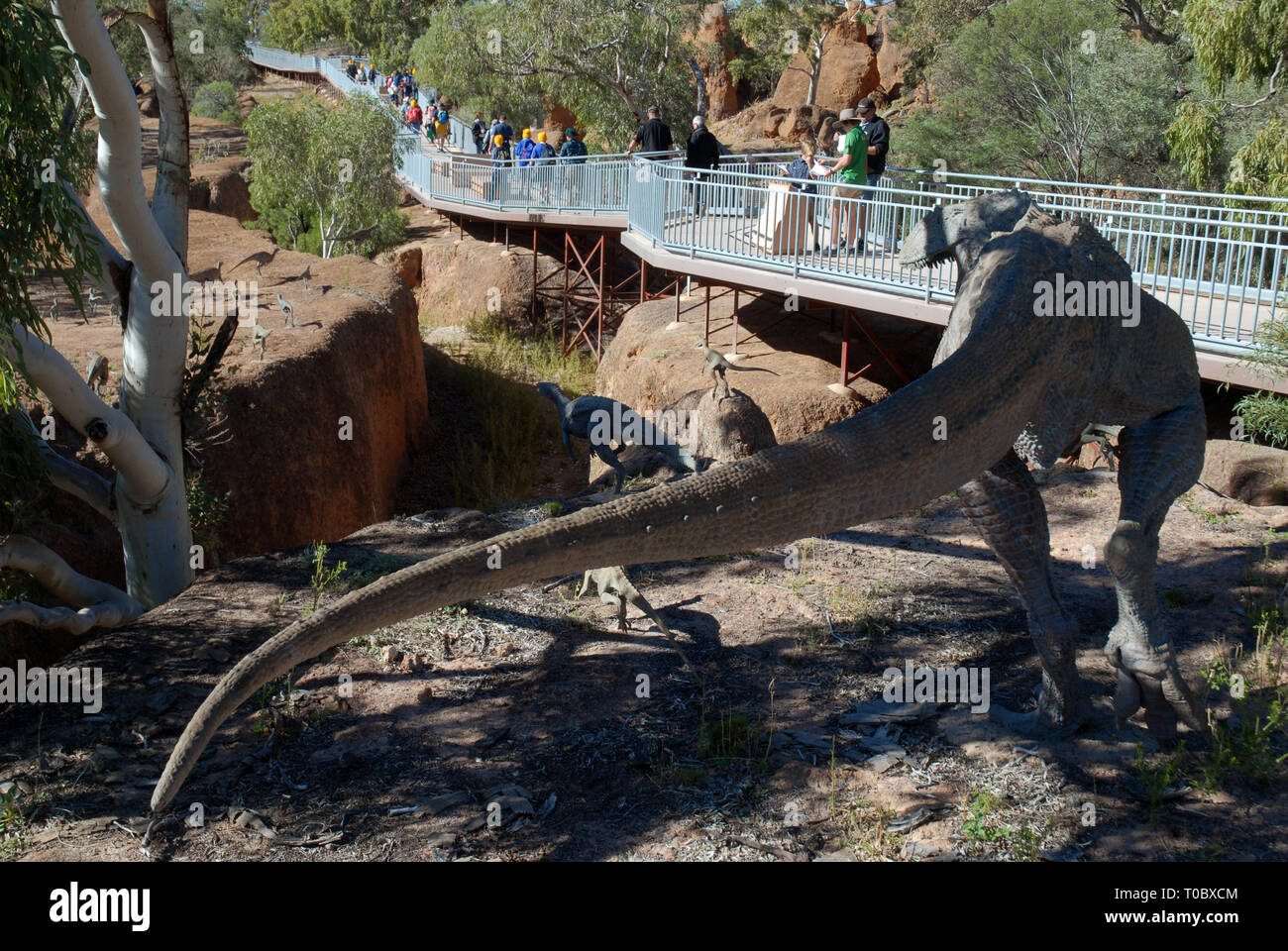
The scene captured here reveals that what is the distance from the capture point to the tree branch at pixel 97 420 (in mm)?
7023

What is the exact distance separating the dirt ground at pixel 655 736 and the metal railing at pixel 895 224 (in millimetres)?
4003

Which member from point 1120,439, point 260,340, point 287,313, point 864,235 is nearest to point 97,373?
point 260,340

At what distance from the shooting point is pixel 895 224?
501 inches

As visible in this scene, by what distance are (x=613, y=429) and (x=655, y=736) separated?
3215 millimetres

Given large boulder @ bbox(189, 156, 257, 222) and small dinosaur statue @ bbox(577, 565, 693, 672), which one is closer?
small dinosaur statue @ bbox(577, 565, 693, 672)

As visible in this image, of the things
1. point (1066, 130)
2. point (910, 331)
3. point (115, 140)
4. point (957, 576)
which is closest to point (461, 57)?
point (1066, 130)

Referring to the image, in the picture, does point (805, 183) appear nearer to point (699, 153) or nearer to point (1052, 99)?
point (699, 153)

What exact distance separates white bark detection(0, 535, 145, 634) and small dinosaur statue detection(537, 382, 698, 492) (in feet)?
11.3

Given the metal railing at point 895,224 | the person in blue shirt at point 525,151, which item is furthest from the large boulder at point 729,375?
the person in blue shirt at point 525,151

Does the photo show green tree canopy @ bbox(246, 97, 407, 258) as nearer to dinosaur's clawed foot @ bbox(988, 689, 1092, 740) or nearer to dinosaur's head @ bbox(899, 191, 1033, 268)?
dinosaur's head @ bbox(899, 191, 1033, 268)

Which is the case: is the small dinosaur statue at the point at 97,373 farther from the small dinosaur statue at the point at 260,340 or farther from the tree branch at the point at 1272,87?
the tree branch at the point at 1272,87

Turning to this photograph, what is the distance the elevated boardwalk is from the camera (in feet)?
35.3

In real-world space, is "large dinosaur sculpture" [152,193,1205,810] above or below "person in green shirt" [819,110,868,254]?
below

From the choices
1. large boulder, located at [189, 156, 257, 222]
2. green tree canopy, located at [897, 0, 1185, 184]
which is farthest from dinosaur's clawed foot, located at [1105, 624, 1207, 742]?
large boulder, located at [189, 156, 257, 222]
